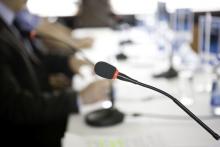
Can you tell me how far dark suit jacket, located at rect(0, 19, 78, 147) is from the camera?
Result: 54.7 inches

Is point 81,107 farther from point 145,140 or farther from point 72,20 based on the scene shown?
point 72,20

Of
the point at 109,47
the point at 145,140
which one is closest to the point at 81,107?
the point at 145,140

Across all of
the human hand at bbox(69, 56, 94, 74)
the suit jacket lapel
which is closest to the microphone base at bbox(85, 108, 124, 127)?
the suit jacket lapel

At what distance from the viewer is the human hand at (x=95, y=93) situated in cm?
145

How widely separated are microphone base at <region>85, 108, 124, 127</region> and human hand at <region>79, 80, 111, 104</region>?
0.28 ft

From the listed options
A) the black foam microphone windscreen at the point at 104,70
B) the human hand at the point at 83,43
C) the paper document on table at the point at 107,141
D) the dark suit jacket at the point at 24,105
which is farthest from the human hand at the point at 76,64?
the black foam microphone windscreen at the point at 104,70

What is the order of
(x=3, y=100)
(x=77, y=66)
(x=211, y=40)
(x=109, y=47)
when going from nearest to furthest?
(x=3, y=100) → (x=211, y=40) → (x=77, y=66) → (x=109, y=47)

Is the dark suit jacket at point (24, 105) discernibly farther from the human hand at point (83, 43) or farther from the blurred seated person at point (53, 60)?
the human hand at point (83, 43)

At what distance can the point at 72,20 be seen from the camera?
445 cm

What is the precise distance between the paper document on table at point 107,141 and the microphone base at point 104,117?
0.12m

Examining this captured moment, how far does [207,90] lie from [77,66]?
784 millimetres

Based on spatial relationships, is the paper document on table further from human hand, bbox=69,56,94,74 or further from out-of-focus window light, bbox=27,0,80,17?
out-of-focus window light, bbox=27,0,80,17

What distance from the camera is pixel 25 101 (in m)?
1.40

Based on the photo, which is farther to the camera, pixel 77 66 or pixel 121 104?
pixel 77 66
